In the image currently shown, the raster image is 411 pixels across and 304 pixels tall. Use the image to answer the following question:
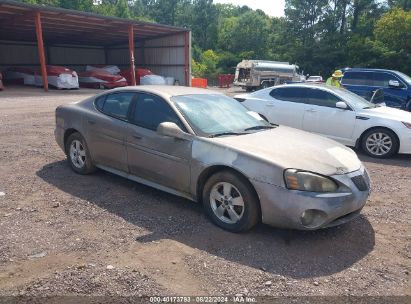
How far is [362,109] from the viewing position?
311 inches

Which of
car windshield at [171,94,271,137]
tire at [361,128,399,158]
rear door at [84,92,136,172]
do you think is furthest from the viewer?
tire at [361,128,399,158]

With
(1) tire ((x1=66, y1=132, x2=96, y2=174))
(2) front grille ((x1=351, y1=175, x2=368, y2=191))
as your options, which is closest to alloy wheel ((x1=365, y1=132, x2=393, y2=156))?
(2) front grille ((x1=351, y1=175, x2=368, y2=191))

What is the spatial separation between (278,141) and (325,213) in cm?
103

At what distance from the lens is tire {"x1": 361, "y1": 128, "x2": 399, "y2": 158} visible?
758 centimetres

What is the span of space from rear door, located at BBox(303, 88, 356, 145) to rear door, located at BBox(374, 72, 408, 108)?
5425 mm

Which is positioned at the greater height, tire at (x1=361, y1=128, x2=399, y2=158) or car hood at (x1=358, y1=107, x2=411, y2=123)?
car hood at (x1=358, y1=107, x2=411, y2=123)

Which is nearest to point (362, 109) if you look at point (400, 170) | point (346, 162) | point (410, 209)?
point (400, 170)

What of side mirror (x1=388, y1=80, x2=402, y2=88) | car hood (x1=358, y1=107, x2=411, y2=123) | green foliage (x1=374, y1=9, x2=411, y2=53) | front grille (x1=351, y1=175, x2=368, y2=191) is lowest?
front grille (x1=351, y1=175, x2=368, y2=191)

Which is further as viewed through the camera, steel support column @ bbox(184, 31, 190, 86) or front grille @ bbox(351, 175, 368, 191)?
steel support column @ bbox(184, 31, 190, 86)

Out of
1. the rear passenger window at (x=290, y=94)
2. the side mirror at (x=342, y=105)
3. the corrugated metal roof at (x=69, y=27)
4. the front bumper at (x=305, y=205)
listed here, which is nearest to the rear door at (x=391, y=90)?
the rear passenger window at (x=290, y=94)

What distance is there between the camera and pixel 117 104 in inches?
207

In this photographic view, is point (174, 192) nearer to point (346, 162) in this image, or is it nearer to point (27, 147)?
point (346, 162)

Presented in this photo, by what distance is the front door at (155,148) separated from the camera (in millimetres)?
4352

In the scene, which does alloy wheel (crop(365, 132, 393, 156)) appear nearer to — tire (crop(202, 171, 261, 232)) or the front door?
tire (crop(202, 171, 261, 232))
